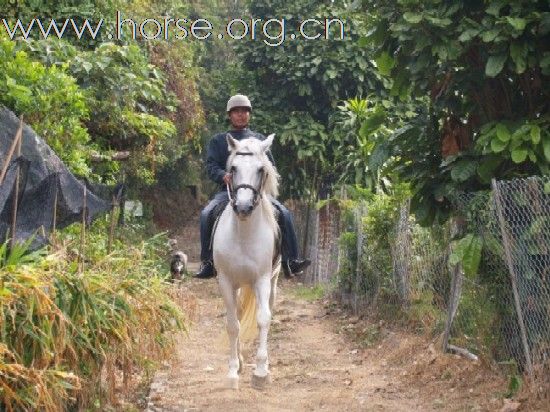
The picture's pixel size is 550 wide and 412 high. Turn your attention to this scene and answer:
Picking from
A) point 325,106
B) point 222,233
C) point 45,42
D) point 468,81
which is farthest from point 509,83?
point 325,106

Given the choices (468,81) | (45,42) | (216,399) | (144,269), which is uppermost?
(45,42)

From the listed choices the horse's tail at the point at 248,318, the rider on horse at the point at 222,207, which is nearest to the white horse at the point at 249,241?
the rider on horse at the point at 222,207

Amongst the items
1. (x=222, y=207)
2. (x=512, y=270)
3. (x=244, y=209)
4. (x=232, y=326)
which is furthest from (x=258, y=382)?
(x=512, y=270)

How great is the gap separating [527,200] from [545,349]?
Answer: 116 centimetres

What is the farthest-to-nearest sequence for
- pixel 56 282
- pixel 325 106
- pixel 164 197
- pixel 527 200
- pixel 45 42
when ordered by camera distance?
pixel 164 197
pixel 325 106
pixel 45 42
pixel 527 200
pixel 56 282

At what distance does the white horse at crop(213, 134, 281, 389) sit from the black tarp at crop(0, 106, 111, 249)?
4.06 feet

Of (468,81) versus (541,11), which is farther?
(468,81)

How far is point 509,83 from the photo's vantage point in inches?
309

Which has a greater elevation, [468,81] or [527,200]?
[468,81]

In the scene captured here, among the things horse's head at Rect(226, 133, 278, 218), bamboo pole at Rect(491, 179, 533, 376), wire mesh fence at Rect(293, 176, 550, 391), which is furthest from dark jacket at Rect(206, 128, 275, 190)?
bamboo pole at Rect(491, 179, 533, 376)

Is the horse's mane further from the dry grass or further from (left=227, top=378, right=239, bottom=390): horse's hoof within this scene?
(left=227, top=378, right=239, bottom=390): horse's hoof

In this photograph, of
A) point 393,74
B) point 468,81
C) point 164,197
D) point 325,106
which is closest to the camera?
point 468,81

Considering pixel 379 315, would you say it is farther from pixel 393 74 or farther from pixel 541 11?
pixel 541 11

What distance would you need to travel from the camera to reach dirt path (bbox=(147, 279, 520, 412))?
773 cm
